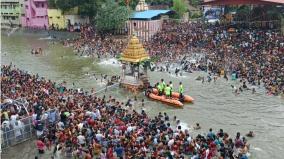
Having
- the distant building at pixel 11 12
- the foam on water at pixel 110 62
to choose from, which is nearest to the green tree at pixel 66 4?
the distant building at pixel 11 12

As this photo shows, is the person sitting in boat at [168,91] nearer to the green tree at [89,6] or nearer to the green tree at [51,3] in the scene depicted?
the green tree at [89,6]

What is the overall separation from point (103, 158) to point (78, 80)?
55.9 ft

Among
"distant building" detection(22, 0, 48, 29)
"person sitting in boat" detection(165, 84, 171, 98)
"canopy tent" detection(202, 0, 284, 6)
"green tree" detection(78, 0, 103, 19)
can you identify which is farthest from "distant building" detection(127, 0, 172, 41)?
"distant building" detection(22, 0, 48, 29)

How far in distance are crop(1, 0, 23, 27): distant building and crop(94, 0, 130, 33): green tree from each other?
87.7 feet

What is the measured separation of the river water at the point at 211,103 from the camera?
21266 mm

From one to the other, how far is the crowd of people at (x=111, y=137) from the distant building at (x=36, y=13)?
4615cm

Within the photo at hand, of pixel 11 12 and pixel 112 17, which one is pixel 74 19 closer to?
pixel 112 17

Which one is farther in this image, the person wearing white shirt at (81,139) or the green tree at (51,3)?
the green tree at (51,3)

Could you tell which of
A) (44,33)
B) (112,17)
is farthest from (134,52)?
(44,33)

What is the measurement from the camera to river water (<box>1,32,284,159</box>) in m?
21.3

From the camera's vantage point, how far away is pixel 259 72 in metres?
30.1

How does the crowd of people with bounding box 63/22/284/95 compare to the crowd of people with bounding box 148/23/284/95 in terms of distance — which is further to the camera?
the crowd of people with bounding box 63/22/284/95

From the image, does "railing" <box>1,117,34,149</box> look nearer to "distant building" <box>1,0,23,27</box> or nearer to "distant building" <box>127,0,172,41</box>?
"distant building" <box>127,0,172,41</box>

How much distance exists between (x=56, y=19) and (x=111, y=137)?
48336mm
